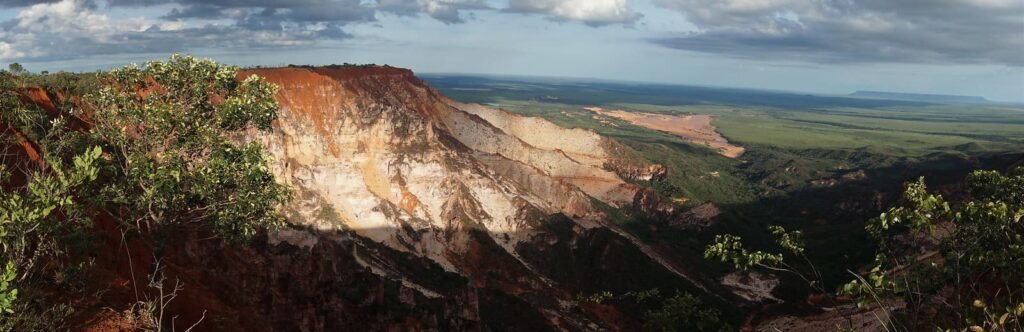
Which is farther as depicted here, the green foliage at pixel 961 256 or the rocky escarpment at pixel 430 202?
the rocky escarpment at pixel 430 202

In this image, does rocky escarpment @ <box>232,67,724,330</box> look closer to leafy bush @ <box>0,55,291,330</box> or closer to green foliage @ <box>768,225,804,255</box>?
leafy bush @ <box>0,55,291,330</box>

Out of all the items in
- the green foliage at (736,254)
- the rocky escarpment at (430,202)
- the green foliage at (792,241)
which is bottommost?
the rocky escarpment at (430,202)

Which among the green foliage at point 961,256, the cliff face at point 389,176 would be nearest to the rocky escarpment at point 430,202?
the cliff face at point 389,176

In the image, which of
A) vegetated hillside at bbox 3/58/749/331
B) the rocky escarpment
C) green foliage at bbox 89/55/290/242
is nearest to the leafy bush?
green foliage at bbox 89/55/290/242

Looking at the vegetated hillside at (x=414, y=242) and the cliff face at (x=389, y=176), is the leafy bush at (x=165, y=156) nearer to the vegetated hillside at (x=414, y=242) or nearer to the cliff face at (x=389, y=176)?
the vegetated hillside at (x=414, y=242)

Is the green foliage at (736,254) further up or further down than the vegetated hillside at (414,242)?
further up

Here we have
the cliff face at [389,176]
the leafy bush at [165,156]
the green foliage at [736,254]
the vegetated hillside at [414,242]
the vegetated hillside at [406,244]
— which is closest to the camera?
the green foliage at [736,254]

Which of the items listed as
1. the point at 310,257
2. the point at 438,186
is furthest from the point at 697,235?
the point at 310,257

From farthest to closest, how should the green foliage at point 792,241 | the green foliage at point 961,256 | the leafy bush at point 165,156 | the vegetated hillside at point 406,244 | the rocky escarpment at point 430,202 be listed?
1. the rocky escarpment at point 430,202
2. the vegetated hillside at point 406,244
3. the leafy bush at point 165,156
4. the green foliage at point 792,241
5. the green foliage at point 961,256
